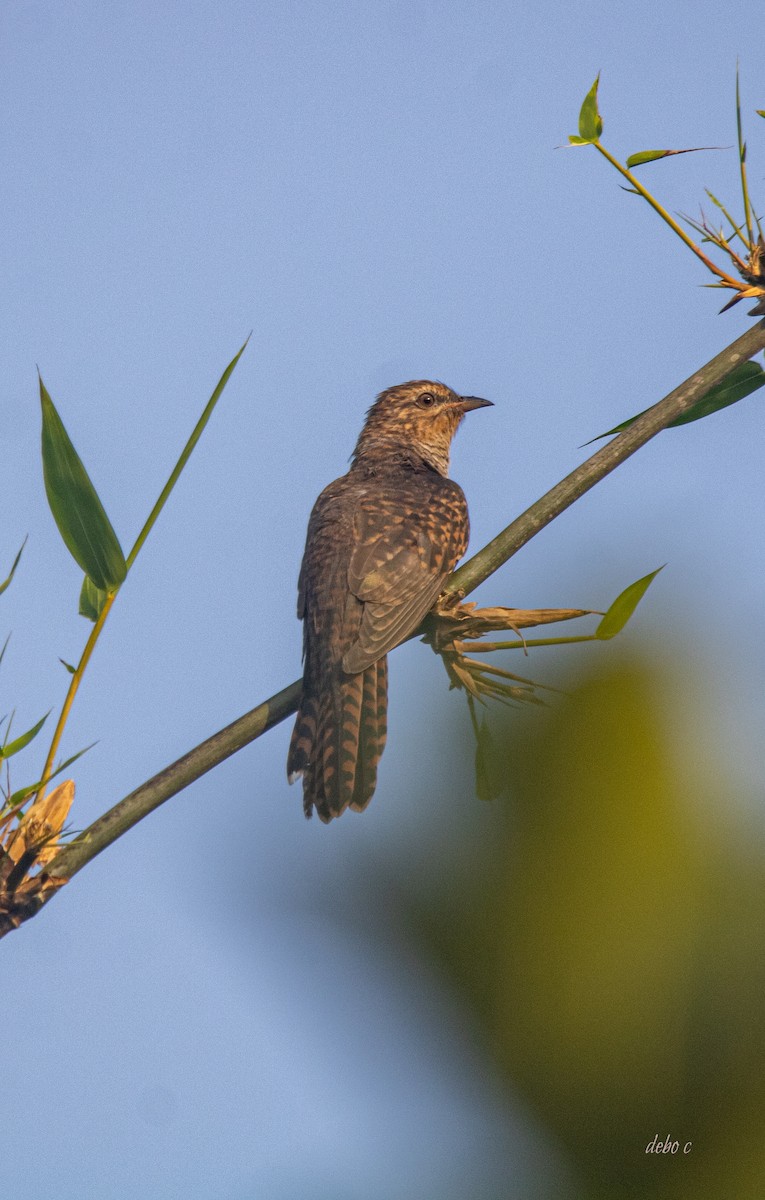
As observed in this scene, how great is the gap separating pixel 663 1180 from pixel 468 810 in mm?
1426

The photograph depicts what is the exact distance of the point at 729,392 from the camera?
254cm

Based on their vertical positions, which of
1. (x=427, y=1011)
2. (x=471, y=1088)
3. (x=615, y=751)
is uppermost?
(x=615, y=751)

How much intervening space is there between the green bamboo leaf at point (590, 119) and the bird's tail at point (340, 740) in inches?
79.9

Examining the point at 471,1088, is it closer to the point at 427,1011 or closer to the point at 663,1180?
the point at 427,1011

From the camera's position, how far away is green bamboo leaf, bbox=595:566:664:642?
7.80ft


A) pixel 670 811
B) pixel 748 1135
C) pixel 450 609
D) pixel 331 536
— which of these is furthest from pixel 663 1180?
pixel 331 536

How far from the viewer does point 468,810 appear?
4.30 metres

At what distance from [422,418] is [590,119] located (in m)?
4.23

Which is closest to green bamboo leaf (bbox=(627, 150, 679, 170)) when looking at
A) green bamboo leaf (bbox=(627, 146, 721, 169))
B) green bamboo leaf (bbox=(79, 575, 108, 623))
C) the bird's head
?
green bamboo leaf (bbox=(627, 146, 721, 169))

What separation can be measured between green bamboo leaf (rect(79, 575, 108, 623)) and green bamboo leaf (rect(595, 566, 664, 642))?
3.34ft

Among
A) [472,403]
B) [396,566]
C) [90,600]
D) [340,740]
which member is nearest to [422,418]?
[472,403]

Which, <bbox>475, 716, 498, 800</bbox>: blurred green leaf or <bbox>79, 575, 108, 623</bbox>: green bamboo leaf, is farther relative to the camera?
<bbox>475, 716, 498, 800</bbox>: blurred green leaf

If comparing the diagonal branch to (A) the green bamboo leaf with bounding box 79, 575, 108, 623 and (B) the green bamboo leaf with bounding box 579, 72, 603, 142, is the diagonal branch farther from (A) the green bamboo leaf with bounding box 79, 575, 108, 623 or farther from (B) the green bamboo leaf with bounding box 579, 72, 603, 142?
(B) the green bamboo leaf with bounding box 579, 72, 603, 142

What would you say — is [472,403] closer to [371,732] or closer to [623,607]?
[371,732]
